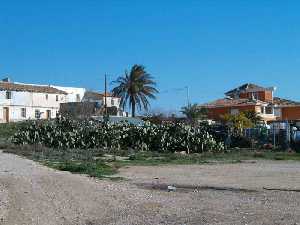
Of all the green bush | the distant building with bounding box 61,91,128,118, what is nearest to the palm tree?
the distant building with bounding box 61,91,128,118

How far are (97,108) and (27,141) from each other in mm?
43376

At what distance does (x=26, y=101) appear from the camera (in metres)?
86.0

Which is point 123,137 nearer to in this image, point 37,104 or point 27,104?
point 27,104

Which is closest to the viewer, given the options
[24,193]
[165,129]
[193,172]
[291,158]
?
[24,193]

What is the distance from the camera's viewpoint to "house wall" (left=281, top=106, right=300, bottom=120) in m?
92.3

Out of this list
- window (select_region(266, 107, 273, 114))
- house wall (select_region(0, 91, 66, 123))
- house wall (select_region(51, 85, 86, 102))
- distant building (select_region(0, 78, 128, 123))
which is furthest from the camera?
house wall (select_region(51, 85, 86, 102))

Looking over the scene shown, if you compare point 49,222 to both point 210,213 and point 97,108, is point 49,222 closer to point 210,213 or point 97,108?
point 210,213

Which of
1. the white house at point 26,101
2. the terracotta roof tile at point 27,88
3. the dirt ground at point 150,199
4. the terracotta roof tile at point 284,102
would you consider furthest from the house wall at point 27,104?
the dirt ground at point 150,199

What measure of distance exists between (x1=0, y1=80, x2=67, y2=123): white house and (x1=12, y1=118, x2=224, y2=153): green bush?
131 ft

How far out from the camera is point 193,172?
24.3 meters

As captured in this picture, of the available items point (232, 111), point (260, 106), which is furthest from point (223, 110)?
point (260, 106)

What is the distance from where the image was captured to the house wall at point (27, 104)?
274ft

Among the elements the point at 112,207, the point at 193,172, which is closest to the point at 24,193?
the point at 112,207

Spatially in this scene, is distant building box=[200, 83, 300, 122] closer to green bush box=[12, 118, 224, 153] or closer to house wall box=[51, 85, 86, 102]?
house wall box=[51, 85, 86, 102]
